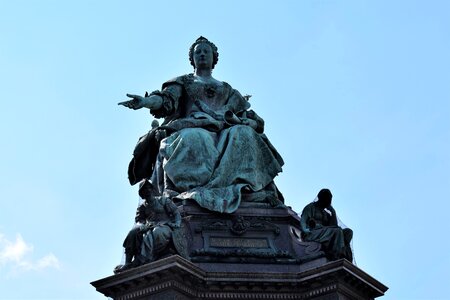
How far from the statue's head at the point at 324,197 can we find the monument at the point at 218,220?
0.09ft

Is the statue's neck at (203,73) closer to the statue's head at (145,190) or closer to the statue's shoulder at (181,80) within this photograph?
the statue's shoulder at (181,80)

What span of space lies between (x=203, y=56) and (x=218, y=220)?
A: 612cm

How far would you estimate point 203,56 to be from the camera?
2356 cm

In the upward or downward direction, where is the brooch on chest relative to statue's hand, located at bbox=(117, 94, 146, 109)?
upward

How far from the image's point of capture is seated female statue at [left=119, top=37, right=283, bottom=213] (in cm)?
1980

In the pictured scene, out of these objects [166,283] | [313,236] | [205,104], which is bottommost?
[166,283]

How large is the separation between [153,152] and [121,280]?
5341 millimetres

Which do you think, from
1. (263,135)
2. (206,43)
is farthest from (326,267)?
(206,43)

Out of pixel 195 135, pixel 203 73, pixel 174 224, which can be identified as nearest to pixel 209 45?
pixel 203 73

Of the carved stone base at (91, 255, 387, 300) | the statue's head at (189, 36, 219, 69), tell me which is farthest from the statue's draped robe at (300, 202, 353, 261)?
the statue's head at (189, 36, 219, 69)

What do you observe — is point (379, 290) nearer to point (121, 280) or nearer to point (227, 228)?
point (227, 228)

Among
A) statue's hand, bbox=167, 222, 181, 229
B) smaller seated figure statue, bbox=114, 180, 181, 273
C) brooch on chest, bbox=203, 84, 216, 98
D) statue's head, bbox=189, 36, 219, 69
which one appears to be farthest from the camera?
statue's head, bbox=189, 36, 219, 69

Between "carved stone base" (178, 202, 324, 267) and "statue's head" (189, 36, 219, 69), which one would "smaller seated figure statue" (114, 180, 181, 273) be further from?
"statue's head" (189, 36, 219, 69)

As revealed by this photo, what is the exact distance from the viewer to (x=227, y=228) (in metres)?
18.6
